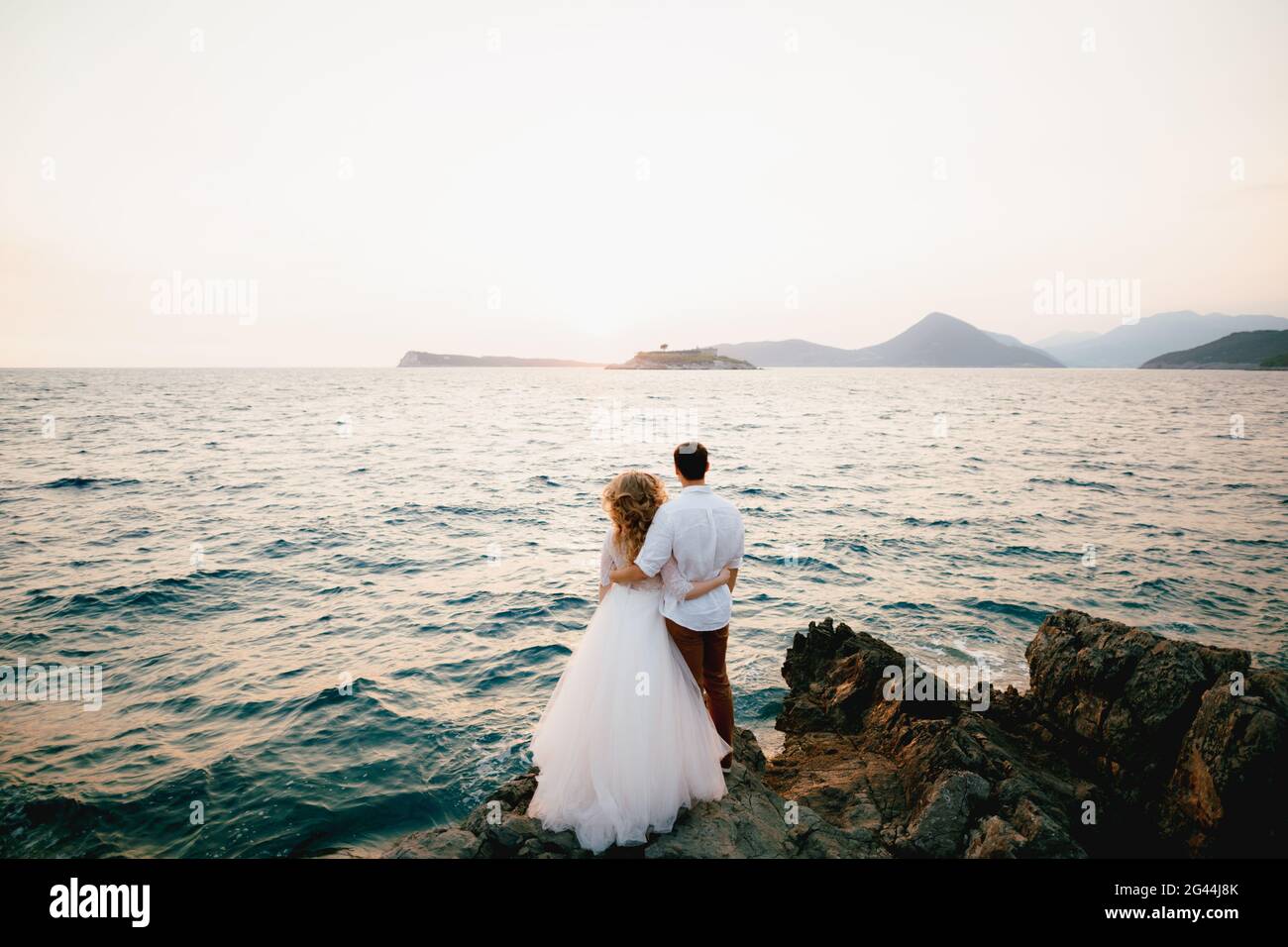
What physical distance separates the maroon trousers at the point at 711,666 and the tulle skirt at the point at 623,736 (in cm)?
10

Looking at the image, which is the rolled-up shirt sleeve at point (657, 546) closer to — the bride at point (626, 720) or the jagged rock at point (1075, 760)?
the bride at point (626, 720)

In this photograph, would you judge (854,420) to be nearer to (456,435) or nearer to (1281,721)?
(456,435)

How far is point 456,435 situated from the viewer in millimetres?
53031

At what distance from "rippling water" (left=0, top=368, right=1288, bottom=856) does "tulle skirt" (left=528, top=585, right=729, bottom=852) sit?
386 centimetres

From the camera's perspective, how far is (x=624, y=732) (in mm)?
5117

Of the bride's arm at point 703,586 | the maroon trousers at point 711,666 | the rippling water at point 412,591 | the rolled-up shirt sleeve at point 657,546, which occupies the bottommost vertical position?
the rippling water at point 412,591

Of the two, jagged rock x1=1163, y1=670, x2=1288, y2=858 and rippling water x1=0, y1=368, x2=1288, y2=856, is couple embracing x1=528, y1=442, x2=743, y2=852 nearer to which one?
rippling water x1=0, y1=368, x2=1288, y2=856

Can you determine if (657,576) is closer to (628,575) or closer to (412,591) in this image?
(628,575)

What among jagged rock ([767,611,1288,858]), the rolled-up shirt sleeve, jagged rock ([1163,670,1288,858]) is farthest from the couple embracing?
jagged rock ([1163,670,1288,858])

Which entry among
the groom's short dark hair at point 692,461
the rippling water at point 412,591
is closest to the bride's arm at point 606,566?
the groom's short dark hair at point 692,461

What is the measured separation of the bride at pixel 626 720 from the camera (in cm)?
507

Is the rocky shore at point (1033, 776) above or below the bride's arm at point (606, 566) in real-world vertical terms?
below
